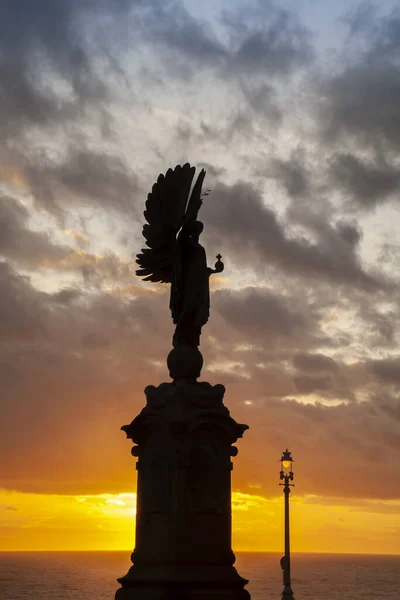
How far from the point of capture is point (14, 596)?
14888 cm

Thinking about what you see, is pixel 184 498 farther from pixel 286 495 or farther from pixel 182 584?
pixel 286 495

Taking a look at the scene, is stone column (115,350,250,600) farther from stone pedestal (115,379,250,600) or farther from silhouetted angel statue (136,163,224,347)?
silhouetted angel statue (136,163,224,347)

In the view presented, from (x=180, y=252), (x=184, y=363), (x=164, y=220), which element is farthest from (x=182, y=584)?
(x=164, y=220)

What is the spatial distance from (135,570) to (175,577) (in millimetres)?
837

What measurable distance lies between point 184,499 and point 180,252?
15.7 feet

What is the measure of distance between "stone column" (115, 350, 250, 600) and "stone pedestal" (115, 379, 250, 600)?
0.05ft

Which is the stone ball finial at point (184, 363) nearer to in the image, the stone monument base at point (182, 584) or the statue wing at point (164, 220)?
the statue wing at point (164, 220)

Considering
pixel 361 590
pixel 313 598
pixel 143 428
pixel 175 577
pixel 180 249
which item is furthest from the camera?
pixel 361 590

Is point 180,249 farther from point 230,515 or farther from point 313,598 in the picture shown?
point 313,598

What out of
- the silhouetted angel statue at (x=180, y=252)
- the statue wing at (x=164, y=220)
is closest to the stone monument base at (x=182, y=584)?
the silhouetted angel statue at (x=180, y=252)

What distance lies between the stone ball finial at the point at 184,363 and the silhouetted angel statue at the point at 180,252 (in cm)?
38

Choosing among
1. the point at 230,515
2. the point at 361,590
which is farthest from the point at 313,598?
the point at 230,515

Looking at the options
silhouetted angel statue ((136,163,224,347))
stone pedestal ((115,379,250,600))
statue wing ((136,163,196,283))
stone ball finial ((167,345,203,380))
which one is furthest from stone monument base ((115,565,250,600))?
statue wing ((136,163,196,283))

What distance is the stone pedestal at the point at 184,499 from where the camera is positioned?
51.4ft
